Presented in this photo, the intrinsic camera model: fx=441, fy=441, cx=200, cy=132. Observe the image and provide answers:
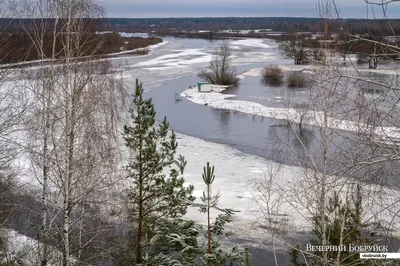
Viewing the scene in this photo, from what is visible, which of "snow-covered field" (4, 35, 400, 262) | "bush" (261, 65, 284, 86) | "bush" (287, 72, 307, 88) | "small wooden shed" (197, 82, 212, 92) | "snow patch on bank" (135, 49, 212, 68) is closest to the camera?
"snow-covered field" (4, 35, 400, 262)

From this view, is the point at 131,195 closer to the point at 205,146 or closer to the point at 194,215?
the point at 194,215

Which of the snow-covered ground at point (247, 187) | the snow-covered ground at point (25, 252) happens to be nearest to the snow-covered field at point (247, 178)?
the snow-covered ground at point (247, 187)

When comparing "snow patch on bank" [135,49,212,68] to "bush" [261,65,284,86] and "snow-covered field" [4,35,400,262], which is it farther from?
"snow-covered field" [4,35,400,262]

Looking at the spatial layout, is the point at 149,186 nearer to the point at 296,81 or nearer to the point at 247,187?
the point at 247,187

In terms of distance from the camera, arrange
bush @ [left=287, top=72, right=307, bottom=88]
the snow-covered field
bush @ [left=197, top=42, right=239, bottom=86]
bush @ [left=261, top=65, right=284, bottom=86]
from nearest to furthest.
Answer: the snow-covered field → bush @ [left=287, top=72, right=307, bottom=88] → bush @ [left=197, top=42, right=239, bottom=86] → bush @ [left=261, top=65, right=284, bottom=86]

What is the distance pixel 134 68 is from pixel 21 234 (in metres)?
36.8

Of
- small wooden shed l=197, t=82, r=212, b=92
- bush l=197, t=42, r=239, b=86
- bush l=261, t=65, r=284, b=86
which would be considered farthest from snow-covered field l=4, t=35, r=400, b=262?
bush l=261, t=65, r=284, b=86

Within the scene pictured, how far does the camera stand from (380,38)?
4641 millimetres

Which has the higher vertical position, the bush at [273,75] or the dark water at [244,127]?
the bush at [273,75]

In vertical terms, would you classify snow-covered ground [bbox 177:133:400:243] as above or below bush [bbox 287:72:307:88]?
below

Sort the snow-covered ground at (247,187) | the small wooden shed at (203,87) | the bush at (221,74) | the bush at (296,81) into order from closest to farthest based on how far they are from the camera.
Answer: the snow-covered ground at (247,187)
the small wooden shed at (203,87)
the bush at (296,81)
the bush at (221,74)

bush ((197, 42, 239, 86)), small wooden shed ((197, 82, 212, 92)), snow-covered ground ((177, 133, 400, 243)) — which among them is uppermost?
bush ((197, 42, 239, 86))

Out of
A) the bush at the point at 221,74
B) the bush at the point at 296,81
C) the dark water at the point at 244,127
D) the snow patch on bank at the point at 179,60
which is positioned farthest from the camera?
the snow patch on bank at the point at 179,60

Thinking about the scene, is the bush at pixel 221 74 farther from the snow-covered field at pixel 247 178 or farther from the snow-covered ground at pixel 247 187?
the snow-covered ground at pixel 247 187
